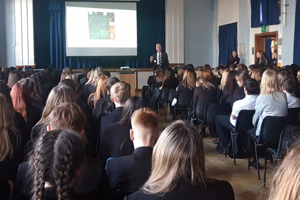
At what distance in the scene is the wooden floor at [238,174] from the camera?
400cm

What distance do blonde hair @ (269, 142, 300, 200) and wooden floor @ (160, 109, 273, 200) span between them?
281cm

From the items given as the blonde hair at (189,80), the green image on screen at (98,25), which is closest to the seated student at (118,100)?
the blonde hair at (189,80)

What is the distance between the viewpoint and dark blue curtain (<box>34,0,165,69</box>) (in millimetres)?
14508

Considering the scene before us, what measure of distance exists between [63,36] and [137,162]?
43.6 feet

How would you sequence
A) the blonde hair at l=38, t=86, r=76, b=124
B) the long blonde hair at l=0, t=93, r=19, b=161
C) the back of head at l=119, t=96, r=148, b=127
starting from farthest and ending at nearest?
1. the blonde hair at l=38, t=86, r=76, b=124
2. the back of head at l=119, t=96, r=148, b=127
3. the long blonde hair at l=0, t=93, r=19, b=161

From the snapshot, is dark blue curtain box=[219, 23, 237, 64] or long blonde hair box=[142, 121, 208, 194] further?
dark blue curtain box=[219, 23, 237, 64]

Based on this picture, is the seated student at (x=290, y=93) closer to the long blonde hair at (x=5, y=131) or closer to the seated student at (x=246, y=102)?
the seated student at (x=246, y=102)

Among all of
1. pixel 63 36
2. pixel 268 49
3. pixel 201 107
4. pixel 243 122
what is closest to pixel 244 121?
pixel 243 122

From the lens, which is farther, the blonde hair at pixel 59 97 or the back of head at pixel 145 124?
the blonde hair at pixel 59 97

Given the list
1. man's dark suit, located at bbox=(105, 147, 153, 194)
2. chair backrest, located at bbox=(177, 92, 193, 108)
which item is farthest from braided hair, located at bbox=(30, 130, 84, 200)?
chair backrest, located at bbox=(177, 92, 193, 108)

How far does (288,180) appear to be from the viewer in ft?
3.10

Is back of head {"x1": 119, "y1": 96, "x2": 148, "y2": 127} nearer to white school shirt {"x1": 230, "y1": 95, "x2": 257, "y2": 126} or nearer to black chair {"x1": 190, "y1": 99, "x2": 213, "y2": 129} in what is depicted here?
white school shirt {"x1": 230, "y1": 95, "x2": 257, "y2": 126}

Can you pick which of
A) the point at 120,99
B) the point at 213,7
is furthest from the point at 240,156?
the point at 213,7

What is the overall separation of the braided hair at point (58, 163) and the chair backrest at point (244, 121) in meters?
3.42
